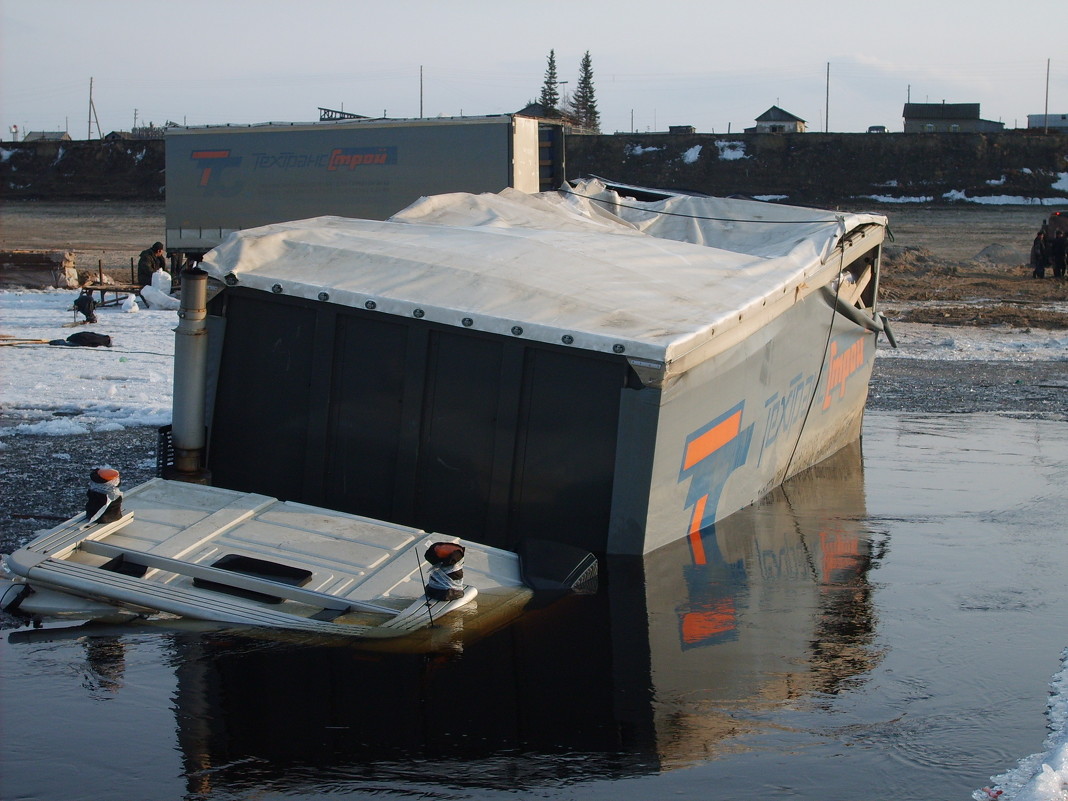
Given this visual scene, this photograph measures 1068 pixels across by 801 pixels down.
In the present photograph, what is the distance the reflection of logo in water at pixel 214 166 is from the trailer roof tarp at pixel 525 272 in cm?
1536

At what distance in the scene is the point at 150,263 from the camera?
20.7 meters

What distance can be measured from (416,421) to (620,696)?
7.05 feet

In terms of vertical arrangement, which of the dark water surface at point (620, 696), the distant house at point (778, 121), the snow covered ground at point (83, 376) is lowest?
the dark water surface at point (620, 696)

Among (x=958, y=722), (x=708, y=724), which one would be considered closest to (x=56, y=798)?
(x=708, y=724)

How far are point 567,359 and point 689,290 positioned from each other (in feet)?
4.51

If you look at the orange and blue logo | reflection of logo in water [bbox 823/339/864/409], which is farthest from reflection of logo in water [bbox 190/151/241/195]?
reflection of logo in water [bbox 823/339/864/409]

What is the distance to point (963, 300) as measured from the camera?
22453 millimetres

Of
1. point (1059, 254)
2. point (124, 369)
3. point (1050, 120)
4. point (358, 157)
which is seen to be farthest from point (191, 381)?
point (1050, 120)

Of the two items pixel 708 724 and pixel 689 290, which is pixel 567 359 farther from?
pixel 708 724

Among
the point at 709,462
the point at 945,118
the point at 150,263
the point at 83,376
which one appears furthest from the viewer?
the point at 945,118

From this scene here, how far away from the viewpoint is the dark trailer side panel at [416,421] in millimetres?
6234

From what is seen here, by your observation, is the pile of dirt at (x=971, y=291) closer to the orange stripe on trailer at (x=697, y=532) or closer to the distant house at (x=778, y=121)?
the orange stripe on trailer at (x=697, y=532)

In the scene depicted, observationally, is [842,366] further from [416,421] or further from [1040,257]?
[1040,257]

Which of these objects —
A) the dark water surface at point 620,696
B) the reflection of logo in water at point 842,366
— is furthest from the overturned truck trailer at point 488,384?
the reflection of logo in water at point 842,366
